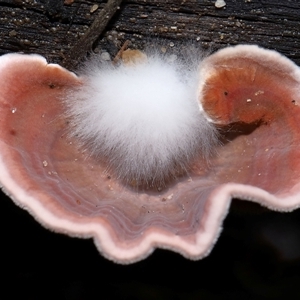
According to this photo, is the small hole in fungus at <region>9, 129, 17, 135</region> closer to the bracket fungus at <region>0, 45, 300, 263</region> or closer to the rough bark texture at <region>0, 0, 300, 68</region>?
the bracket fungus at <region>0, 45, 300, 263</region>

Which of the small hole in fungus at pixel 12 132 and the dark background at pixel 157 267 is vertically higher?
the small hole in fungus at pixel 12 132

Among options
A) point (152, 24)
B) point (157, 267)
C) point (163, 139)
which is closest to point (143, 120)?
point (163, 139)

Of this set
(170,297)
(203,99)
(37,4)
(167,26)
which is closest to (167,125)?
(203,99)

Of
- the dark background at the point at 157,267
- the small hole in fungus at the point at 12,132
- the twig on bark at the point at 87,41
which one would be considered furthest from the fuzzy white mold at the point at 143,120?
the dark background at the point at 157,267

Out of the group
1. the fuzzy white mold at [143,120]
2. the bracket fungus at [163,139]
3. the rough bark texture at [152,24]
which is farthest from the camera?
the rough bark texture at [152,24]

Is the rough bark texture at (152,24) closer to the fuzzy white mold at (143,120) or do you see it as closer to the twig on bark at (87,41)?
the twig on bark at (87,41)

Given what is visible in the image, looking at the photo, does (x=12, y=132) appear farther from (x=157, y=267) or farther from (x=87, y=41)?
(x=157, y=267)

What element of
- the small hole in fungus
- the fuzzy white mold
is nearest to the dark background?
the fuzzy white mold

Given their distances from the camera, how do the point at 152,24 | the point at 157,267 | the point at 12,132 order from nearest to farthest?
the point at 12,132, the point at 152,24, the point at 157,267
